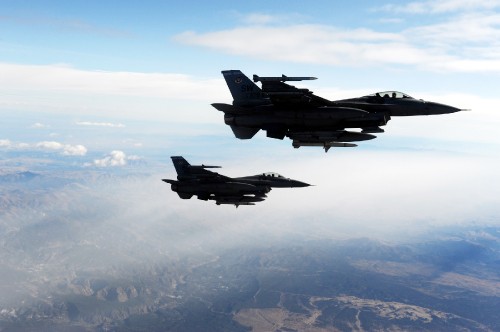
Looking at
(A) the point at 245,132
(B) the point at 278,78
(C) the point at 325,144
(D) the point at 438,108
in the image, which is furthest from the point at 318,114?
(D) the point at 438,108

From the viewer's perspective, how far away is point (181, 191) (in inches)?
2415

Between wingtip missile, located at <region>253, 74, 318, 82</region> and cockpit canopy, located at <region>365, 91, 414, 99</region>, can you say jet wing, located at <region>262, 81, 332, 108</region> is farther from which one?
cockpit canopy, located at <region>365, 91, 414, 99</region>

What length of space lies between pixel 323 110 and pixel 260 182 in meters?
27.7

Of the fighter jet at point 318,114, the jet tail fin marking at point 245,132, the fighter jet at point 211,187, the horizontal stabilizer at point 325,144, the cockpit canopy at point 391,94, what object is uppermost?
the cockpit canopy at point 391,94

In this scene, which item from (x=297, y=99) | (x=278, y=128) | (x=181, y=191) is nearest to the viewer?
(x=297, y=99)

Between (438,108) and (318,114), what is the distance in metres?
11.0

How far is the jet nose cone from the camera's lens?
1481 inches

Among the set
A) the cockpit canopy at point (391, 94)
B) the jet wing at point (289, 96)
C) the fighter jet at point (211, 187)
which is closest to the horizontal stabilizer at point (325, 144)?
the jet wing at point (289, 96)

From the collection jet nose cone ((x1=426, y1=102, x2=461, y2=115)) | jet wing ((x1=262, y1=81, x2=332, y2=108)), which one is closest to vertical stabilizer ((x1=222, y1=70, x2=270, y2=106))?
jet wing ((x1=262, y1=81, x2=332, y2=108))

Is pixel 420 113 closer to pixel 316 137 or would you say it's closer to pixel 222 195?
pixel 316 137

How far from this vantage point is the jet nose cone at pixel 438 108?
3762cm

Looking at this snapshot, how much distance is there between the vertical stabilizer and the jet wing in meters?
4.19

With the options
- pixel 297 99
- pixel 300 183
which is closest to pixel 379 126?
pixel 297 99

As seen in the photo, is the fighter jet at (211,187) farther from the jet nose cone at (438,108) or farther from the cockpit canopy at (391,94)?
the jet nose cone at (438,108)
